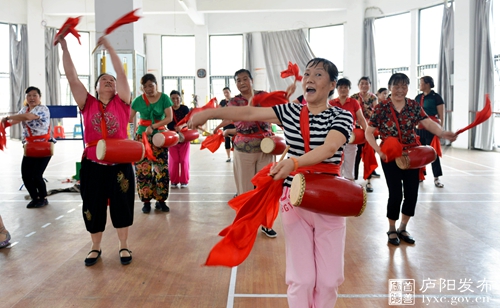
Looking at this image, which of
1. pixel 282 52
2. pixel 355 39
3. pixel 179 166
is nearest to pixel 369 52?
pixel 355 39

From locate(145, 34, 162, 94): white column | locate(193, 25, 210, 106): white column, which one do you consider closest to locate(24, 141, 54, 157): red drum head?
locate(193, 25, 210, 106): white column

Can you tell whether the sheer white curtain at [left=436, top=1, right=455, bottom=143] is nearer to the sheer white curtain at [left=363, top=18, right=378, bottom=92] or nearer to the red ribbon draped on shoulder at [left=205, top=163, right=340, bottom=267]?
the sheer white curtain at [left=363, top=18, right=378, bottom=92]

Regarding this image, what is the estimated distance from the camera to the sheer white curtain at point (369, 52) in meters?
14.4

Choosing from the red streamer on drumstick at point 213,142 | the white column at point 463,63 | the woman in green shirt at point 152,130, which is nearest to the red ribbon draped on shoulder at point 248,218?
the red streamer on drumstick at point 213,142

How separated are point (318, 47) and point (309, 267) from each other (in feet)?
51.2

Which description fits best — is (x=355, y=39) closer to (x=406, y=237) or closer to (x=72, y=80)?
(x=406, y=237)

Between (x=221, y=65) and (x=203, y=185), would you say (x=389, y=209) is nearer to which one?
(x=203, y=185)

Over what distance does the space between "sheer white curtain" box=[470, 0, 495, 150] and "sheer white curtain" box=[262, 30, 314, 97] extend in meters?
6.34

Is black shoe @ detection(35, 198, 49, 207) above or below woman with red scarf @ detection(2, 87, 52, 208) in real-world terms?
below

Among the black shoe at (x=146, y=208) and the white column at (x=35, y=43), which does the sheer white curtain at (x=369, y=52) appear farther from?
the white column at (x=35, y=43)

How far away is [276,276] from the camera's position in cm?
312

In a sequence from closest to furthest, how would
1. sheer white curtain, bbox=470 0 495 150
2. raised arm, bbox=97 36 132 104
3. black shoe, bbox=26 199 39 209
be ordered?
1. raised arm, bbox=97 36 132 104
2. black shoe, bbox=26 199 39 209
3. sheer white curtain, bbox=470 0 495 150

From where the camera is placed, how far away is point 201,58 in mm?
17234

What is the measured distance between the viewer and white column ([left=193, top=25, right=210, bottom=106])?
17.2m
